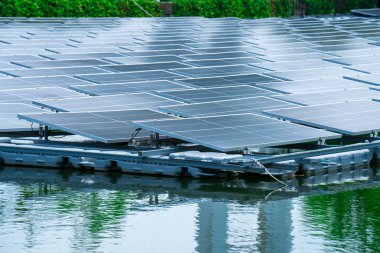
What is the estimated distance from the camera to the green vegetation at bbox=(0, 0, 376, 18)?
Result: 186 ft

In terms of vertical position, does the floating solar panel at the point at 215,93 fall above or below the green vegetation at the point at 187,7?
above

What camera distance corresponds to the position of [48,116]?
21.9 meters

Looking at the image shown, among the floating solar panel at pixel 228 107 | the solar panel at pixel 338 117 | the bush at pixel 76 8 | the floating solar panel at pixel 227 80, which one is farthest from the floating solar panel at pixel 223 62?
the bush at pixel 76 8

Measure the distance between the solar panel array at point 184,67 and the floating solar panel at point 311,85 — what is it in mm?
31

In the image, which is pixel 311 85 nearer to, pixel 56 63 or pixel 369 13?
pixel 56 63

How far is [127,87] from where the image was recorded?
28.0m

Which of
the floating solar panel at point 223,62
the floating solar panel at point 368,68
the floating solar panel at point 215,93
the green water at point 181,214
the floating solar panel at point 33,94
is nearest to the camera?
the green water at point 181,214

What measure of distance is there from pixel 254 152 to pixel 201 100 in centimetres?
322

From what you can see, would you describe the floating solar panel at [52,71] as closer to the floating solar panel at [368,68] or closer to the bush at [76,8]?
the floating solar panel at [368,68]

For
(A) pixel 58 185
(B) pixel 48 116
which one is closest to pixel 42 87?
(B) pixel 48 116

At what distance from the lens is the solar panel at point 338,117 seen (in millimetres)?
22531

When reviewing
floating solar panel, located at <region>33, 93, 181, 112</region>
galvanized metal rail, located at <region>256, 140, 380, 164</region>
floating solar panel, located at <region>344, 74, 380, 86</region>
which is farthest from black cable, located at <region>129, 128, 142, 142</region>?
floating solar panel, located at <region>344, 74, 380, 86</region>

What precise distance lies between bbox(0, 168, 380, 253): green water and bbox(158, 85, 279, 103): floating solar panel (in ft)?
15.9

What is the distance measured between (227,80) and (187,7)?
3823 cm
